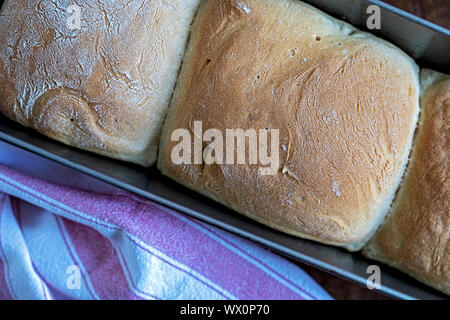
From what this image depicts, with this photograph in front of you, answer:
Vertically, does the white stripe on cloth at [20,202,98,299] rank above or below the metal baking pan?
below

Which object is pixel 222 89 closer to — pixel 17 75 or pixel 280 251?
pixel 280 251

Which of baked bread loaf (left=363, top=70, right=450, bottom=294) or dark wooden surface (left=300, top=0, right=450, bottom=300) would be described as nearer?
baked bread loaf (left=363, top=70, right=450, bottom=294)

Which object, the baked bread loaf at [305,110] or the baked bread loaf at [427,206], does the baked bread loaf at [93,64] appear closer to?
the baked bread loaf at [305,110]

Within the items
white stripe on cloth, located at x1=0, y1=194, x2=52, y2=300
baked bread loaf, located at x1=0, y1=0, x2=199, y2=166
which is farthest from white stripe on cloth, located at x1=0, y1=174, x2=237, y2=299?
baked bread loaf, located at x1=0, y1=0, x2=199, y2=166

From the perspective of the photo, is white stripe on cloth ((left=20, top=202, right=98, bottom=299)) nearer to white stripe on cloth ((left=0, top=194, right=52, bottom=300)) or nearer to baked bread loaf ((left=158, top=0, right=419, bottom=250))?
white stripe on cloth ((left=0, top=194, right=52, bottom=300))

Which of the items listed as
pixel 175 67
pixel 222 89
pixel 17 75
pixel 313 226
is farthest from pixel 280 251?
pixel 17 75

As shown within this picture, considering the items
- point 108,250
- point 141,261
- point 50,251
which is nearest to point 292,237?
point 141,261

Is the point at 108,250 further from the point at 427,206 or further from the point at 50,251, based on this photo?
the point at 427,206
